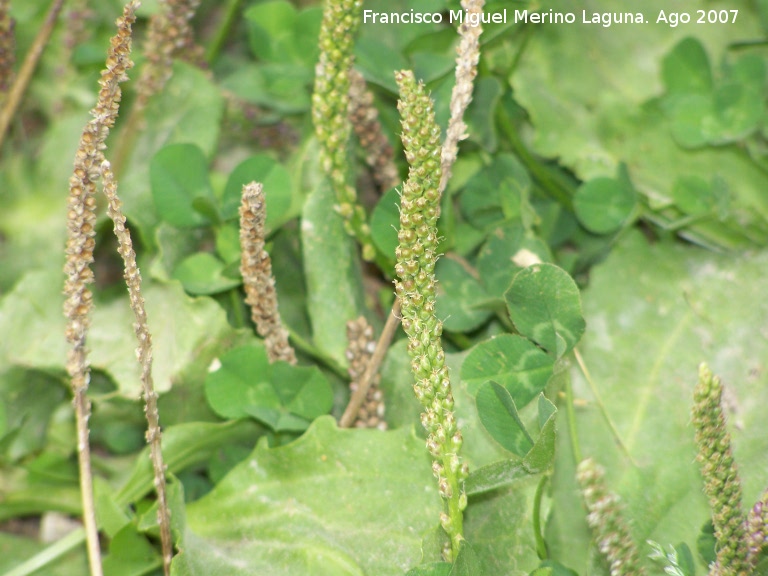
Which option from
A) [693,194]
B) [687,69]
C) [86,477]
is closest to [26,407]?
[86,477]

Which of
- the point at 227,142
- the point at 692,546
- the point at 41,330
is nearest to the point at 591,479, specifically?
the point at 692,546

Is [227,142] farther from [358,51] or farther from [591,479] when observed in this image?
[591,479]

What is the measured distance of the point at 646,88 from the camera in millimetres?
1353

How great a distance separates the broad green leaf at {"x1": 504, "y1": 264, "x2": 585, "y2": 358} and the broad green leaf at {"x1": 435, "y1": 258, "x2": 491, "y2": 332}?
0.13 metres

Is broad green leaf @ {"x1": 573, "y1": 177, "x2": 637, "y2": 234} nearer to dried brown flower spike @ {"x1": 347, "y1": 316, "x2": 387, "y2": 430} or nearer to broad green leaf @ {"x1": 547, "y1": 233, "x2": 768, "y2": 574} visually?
broad green leaf @ {"x1": 547, "y1": 233, "x2": 768, "y2": 574}

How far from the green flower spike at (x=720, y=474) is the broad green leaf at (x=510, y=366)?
0.77 ft

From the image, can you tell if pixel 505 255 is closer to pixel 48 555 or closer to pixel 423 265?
pixel 423 265

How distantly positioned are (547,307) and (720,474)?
0.91 feet

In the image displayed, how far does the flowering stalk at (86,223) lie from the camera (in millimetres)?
821

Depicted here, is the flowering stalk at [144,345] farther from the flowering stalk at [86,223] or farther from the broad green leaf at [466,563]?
the broad green leaf at [466,563]

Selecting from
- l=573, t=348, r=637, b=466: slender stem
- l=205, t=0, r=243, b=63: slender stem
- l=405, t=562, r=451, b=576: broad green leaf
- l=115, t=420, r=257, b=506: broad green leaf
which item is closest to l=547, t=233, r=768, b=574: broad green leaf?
l=573, t=348, r=637, b=466: slender stem

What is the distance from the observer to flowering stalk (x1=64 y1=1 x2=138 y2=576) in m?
0.82

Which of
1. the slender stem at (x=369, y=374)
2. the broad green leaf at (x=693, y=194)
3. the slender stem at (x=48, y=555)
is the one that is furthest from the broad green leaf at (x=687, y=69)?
the slender stem at (x=48, y=555)

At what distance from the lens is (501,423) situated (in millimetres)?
906
